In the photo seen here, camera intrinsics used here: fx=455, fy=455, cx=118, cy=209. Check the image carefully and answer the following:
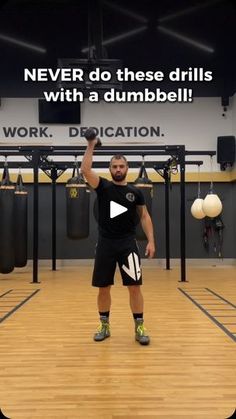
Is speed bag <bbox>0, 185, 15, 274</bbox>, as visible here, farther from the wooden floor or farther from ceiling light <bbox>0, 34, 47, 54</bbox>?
ceiling light <bbox>0, 34, 47, 54</bbox>

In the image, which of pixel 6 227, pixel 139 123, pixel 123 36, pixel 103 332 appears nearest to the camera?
pixel 103 332

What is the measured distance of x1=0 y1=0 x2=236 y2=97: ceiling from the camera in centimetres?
697

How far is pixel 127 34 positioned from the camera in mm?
8156

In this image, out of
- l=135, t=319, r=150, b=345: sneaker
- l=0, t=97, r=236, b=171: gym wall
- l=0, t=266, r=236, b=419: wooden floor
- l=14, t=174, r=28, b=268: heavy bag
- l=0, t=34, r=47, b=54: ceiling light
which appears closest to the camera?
l=0, t=266, r=236, b=419: wooden floor

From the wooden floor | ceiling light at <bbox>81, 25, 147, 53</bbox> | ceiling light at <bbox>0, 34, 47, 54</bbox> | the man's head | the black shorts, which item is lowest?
the wooden floor

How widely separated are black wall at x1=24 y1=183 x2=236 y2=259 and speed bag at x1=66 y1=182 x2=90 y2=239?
2991 mm

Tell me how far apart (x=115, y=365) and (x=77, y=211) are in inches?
178

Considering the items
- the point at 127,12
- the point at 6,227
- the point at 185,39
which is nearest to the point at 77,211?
the point at 6,227

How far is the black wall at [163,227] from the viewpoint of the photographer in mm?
10273

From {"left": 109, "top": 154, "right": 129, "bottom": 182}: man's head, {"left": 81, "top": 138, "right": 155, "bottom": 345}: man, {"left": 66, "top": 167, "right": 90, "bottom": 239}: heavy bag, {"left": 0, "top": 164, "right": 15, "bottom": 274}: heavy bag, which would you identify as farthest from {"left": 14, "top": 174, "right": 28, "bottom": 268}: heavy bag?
{"left": 109, "top": 154, "right": 129, "bottom": 182}: man's head

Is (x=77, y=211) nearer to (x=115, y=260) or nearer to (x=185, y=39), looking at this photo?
(x=185, y=39)

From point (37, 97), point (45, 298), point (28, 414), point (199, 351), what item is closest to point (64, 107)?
point (37, 97)

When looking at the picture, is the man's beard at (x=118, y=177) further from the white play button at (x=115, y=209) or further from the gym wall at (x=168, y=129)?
the gym wall at (x=168, y=129)

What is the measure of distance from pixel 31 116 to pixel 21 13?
347 cm
